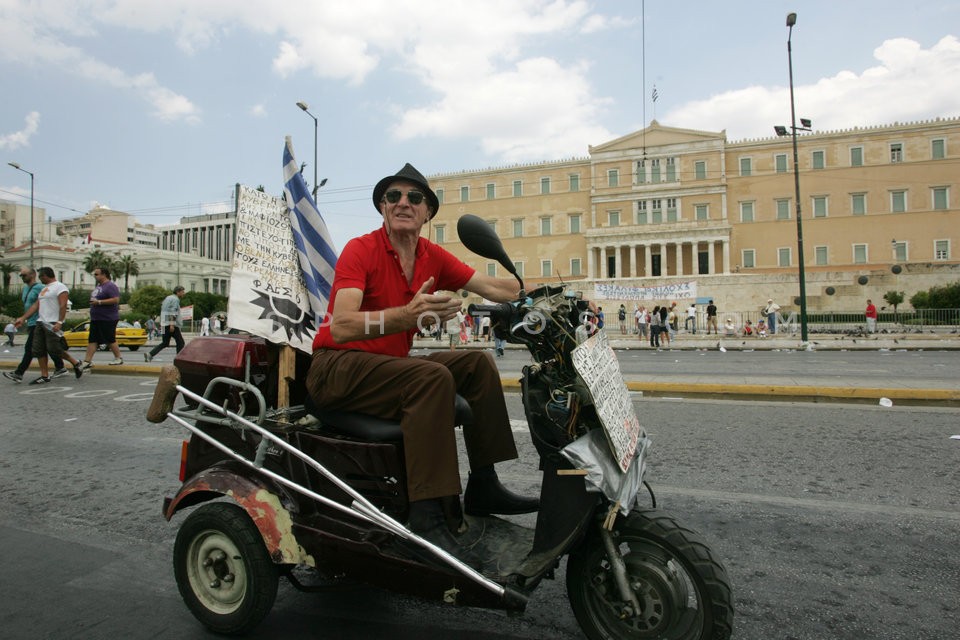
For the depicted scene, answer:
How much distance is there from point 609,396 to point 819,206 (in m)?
70.6

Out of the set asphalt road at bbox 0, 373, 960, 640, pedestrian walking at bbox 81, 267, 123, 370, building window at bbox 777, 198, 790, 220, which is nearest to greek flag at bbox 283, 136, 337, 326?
asphalt road at bbox 0, 373, 960, 640

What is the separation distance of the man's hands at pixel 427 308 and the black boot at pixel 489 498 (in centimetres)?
75

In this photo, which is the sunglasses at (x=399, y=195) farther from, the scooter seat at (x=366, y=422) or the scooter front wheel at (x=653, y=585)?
the scooter front wheel at (x=653, y=585)

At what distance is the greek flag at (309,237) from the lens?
9.84ft

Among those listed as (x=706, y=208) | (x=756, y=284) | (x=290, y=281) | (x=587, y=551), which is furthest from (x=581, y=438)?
(x=706, y=208)

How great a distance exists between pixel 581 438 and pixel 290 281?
168cm

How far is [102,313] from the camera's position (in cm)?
1002

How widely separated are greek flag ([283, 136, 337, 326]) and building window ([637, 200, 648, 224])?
68.3 m

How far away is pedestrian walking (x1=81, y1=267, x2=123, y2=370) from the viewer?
9.97 metres

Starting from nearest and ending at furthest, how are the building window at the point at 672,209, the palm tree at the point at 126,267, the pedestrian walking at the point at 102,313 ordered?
the pedestrian walking at the point at 102,313 < the building window at the point at 672,209 < the palm tree at the point at 126,267

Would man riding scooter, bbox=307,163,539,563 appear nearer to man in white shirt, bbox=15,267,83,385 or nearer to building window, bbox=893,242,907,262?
man in white shirt, bbox=15,267,83,385

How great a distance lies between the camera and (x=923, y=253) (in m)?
58.4

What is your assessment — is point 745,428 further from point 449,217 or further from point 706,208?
point 449,217

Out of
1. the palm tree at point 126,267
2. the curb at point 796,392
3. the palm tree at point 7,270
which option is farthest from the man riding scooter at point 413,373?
the palm tree at point 7,270
